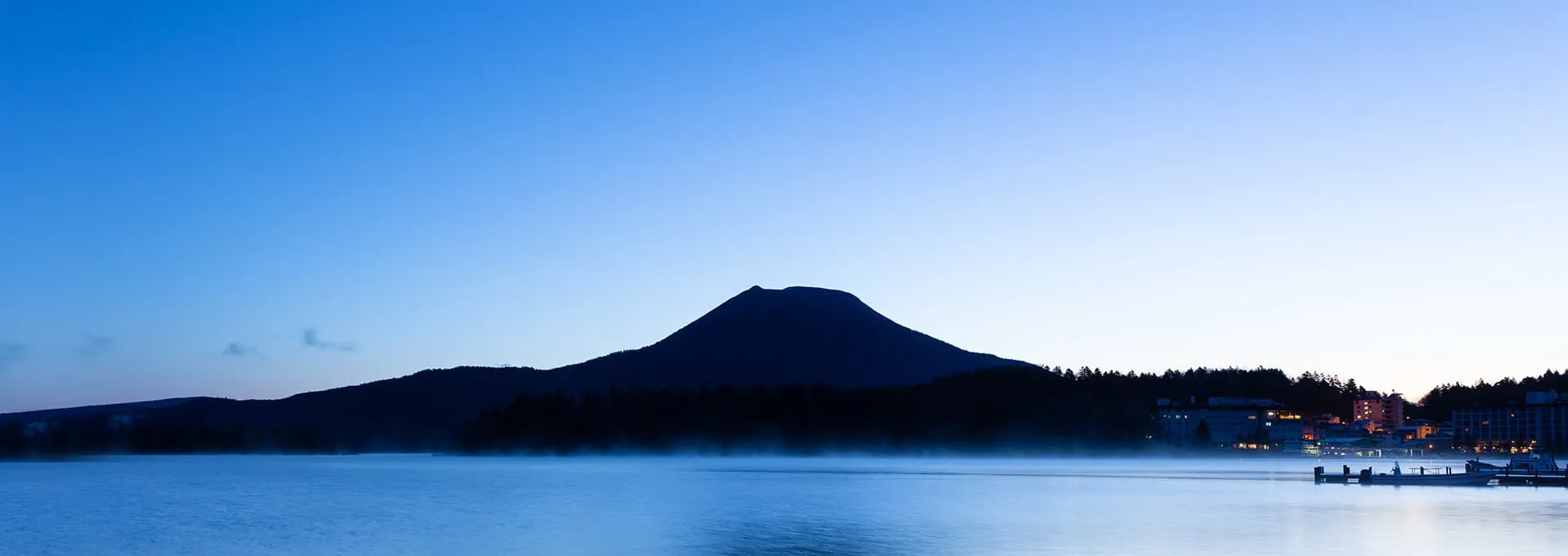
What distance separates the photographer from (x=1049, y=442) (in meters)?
193

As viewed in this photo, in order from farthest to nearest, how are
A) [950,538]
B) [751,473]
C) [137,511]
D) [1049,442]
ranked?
1. [1049,442]
2. [751,473]
3. [137,511]
4. [950,538]

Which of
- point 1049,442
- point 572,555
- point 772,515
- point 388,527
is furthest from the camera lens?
point 1049,442

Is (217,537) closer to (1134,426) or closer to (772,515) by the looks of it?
(772,515)

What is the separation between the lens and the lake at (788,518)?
132ft

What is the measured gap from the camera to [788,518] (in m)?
51.8

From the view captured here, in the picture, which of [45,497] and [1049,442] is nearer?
[45,497]

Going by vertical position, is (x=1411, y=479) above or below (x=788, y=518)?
below

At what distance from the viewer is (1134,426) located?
19488cm

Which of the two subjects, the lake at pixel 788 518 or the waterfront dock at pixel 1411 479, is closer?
the lake at pixel 788 518

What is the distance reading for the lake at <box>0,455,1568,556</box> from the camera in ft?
132

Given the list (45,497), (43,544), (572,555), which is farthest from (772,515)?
(45,497)

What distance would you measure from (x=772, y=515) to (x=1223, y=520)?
15971 millimetres

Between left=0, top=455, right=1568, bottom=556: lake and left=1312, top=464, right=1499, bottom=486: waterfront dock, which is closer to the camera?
left=0, top=455, right=1568, bottom=556: lake

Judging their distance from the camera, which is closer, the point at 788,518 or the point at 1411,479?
the point at 788,518
